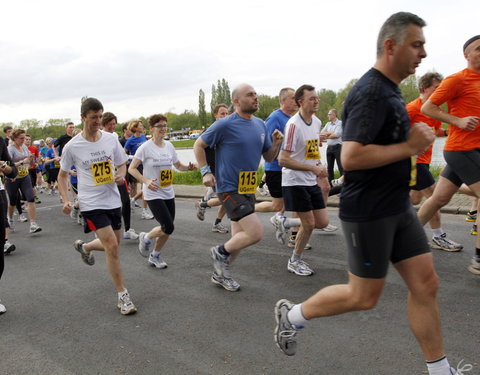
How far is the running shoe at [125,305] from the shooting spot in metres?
4.15

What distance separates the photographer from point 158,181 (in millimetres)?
5785

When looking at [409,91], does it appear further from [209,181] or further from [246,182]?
[209,181]

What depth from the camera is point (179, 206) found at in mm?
10969

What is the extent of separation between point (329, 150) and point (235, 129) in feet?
24.4

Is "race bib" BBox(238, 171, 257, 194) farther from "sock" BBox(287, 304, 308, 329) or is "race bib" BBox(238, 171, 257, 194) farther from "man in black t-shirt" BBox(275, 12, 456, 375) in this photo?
"man in black t-shirt" BBox(275, 12, 456, 375)

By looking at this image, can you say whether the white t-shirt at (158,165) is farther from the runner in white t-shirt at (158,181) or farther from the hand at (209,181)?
the hand at (209,181)

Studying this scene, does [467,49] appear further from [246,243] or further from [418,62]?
[246,243]

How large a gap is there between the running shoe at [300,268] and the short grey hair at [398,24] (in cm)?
306

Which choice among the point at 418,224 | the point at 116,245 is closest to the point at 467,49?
the point at 418,224

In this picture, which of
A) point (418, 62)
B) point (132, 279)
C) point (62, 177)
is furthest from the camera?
point (132, 279)

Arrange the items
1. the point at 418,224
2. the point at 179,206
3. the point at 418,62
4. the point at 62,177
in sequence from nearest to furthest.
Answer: the point at 418,62
the point at 418,224
the point at 62,177
the point at 179,206

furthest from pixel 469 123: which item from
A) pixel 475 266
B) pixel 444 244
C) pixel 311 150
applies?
pixel 444 244

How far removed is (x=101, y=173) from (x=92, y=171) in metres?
0.09

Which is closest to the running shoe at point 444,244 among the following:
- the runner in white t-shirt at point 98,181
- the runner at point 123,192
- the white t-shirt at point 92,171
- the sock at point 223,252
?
the sock at point 223,252
